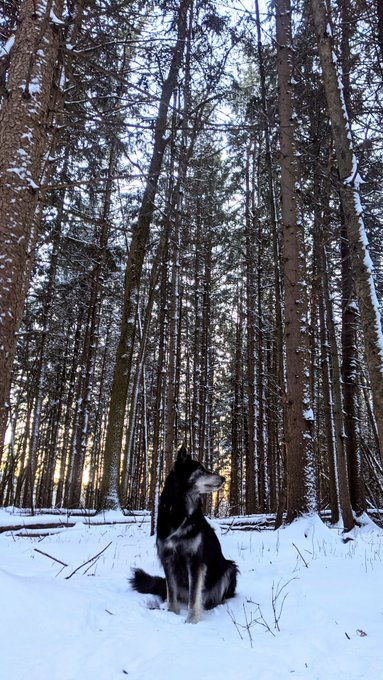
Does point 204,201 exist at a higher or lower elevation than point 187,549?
higher

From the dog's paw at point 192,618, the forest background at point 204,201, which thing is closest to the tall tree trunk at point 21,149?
the forest background at point 204,201

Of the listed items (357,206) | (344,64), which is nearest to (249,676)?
(357,206)

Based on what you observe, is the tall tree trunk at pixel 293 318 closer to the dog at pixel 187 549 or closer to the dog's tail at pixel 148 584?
the dog at pixel 187 549

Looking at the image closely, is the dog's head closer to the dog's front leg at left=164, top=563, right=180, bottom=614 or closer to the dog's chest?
the dog's chest

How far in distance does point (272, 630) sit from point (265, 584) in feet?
6.00

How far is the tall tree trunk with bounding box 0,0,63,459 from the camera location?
4.59 meters

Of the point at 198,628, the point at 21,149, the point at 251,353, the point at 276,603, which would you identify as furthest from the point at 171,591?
the point at 251,353

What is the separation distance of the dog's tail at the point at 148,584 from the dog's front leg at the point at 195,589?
2.30 ft

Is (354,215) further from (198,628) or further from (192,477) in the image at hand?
(198,628)

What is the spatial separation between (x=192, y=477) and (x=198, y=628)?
1372 millimetres

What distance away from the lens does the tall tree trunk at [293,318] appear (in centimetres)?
852

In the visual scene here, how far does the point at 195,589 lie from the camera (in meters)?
4.11

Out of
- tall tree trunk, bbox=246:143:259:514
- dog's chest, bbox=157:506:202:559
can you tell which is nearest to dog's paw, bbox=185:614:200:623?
dog's chest, bbox=157:506:202:559

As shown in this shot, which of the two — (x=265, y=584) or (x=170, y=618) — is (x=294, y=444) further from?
(x=170, y=618)
